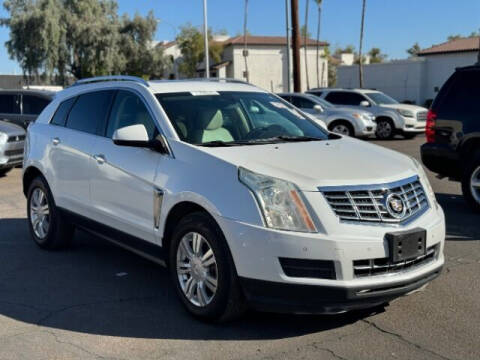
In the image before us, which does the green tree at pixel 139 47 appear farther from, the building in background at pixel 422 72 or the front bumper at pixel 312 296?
the front bumper at pixel 312 296

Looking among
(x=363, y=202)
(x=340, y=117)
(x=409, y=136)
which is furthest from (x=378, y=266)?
(x=409, y=136)

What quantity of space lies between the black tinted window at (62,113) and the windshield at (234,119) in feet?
5.50

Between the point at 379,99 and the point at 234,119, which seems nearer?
the point at 234,119

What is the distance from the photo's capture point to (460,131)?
826cm

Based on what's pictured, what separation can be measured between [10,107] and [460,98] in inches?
450

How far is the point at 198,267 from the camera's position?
174 inches

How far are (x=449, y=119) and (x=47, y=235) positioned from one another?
537 centimetres

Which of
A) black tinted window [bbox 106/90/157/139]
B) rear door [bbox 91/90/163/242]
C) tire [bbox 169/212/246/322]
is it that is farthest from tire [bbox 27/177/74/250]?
tire [bbox 169/212/246/322]

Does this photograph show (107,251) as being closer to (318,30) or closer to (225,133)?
(225,133)

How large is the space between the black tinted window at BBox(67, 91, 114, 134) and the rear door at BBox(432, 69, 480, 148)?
4.75 metres

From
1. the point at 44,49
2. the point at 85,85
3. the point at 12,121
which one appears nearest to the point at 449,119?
the point at 85,85

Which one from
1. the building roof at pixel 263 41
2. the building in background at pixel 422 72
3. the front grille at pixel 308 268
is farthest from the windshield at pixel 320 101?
the building roof at pixel 263 41

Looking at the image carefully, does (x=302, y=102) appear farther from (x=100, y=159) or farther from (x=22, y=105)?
(x=100, y=159)

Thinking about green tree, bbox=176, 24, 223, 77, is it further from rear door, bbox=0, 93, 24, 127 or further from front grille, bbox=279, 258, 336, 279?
front grille, bbox=279, 258, 336, 279
